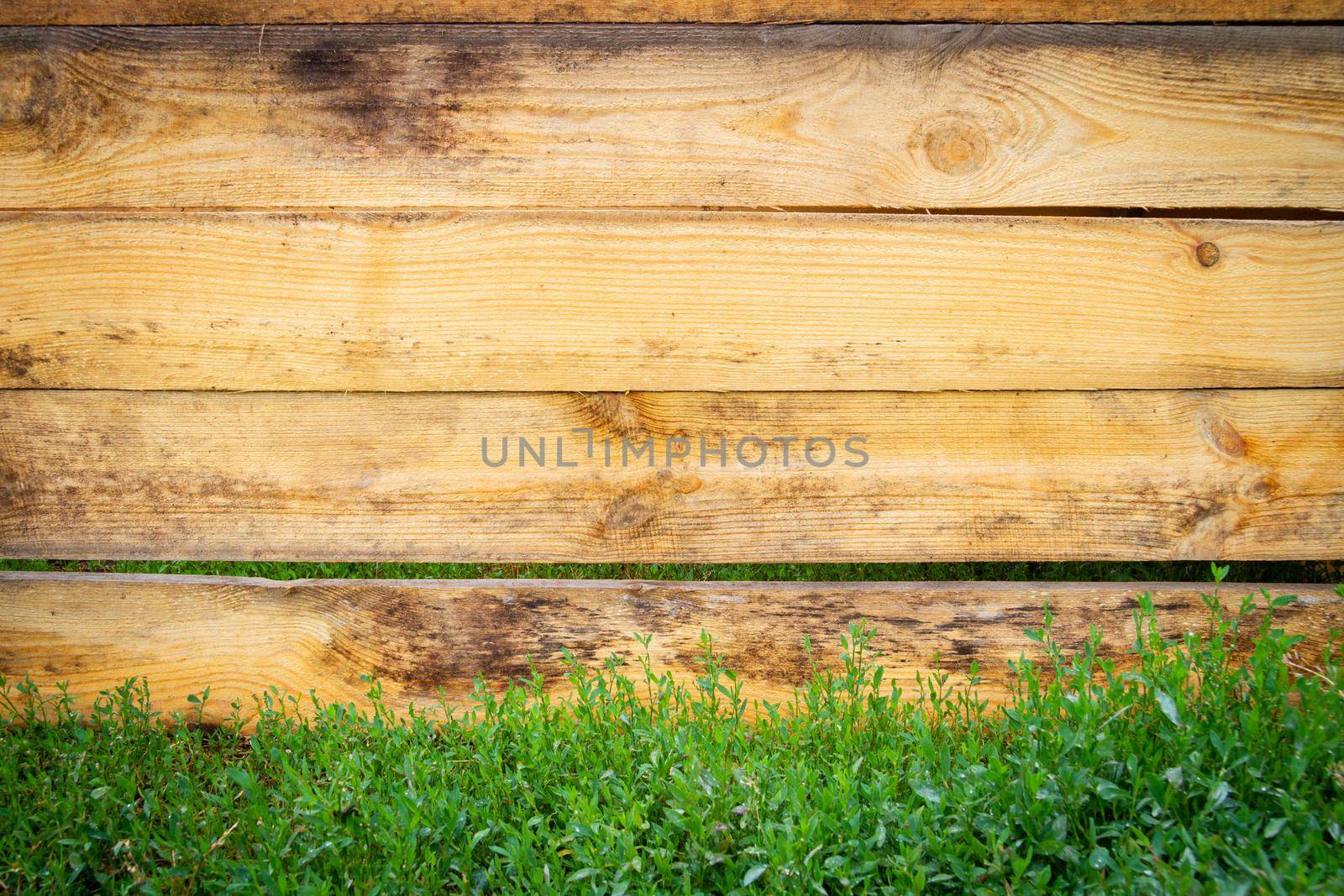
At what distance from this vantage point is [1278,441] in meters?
2.26

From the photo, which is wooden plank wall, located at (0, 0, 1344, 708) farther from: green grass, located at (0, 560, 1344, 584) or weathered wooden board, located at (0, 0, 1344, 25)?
green grass, located at (0, 560, 1344, 584)

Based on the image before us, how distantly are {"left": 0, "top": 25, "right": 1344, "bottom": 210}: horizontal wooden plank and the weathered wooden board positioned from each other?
0.10ft

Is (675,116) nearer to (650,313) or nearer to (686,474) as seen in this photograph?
(650,313)

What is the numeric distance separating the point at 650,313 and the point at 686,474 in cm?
43

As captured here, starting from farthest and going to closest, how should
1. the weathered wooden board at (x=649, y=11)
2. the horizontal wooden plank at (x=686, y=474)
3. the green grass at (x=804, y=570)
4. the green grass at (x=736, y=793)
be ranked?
the green grass at (x=804, y=570), the horizontal wooden plank at (x=686, y=474), the weathered wooden board at (x=649, y=11), the green grass at (x=736, y=793)

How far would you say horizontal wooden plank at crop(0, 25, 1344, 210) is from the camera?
2.15 metres

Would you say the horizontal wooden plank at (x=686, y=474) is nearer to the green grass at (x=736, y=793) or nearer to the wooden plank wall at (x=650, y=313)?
the wooden plank wall at (x=650, y=313)

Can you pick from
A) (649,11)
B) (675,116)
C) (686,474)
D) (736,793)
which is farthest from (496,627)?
(649,11)

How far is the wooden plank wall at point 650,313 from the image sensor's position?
7.13 feet

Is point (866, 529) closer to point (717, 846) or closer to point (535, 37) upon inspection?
point (717, 846)

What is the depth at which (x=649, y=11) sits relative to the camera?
2.15m

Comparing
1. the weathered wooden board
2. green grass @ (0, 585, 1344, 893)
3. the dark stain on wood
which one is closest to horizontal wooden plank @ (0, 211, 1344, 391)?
the dark stain on wood

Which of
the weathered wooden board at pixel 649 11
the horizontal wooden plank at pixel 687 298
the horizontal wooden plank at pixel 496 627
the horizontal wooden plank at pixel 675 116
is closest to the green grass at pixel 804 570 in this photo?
the horizontal wooden plank at pixel 496 627

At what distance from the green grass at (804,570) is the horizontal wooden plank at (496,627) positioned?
0.48 metres
